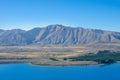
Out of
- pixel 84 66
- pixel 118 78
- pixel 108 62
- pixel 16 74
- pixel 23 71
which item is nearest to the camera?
pixel 118 78

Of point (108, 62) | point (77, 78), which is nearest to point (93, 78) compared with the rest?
point (77, 78)

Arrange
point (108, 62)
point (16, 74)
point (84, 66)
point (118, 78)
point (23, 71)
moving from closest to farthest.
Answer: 1. point (118, 78)
2. point (16, 74)
3. point (23, 71)
4. point (84, 66)
5. point (108, 62)

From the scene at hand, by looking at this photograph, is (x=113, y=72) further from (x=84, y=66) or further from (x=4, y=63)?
(x=4, y=63)

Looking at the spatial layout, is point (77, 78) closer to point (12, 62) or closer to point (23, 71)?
point (23, 71)

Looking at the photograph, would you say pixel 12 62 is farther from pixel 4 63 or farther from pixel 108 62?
pixel 108 62

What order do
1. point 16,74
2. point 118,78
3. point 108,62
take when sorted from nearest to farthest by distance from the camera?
point 118,78 → point 16,74 → point 108,62

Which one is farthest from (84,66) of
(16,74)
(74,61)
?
(16,74)

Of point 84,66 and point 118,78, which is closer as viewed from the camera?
point 118,78

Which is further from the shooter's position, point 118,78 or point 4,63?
point 4,63
